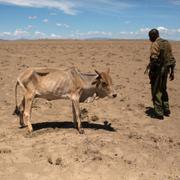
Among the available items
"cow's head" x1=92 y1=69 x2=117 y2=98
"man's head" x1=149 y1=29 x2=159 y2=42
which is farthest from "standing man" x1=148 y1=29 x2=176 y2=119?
"cow's head" x1=92 y1=69 x2=117 y2=98

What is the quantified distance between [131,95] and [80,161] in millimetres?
7516

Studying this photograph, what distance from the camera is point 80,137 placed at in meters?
9.97

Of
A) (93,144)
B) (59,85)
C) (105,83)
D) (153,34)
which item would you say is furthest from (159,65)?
(93,144)

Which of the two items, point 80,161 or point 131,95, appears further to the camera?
point 131,95

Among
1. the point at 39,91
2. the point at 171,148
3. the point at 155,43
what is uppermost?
the point at 155,43

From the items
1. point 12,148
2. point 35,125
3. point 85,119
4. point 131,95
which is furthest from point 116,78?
point 12,148

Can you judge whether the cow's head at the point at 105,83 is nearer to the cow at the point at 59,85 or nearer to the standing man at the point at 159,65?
the cow at the point at 59,85

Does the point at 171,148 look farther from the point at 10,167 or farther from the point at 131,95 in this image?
the point at 131,95

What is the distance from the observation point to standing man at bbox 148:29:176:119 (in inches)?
476

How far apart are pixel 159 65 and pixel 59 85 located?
3.30 meters

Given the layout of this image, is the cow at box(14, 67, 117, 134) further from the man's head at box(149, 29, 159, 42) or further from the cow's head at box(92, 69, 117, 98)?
the man's head at box(149, 29, 159, 42)

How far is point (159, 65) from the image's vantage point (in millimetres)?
12250

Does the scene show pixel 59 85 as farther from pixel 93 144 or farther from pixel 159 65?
pixel 159 65

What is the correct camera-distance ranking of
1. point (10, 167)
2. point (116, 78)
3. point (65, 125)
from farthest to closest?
1. point (116, 78)
2. point (65, 125)
3. point (10, 167)
